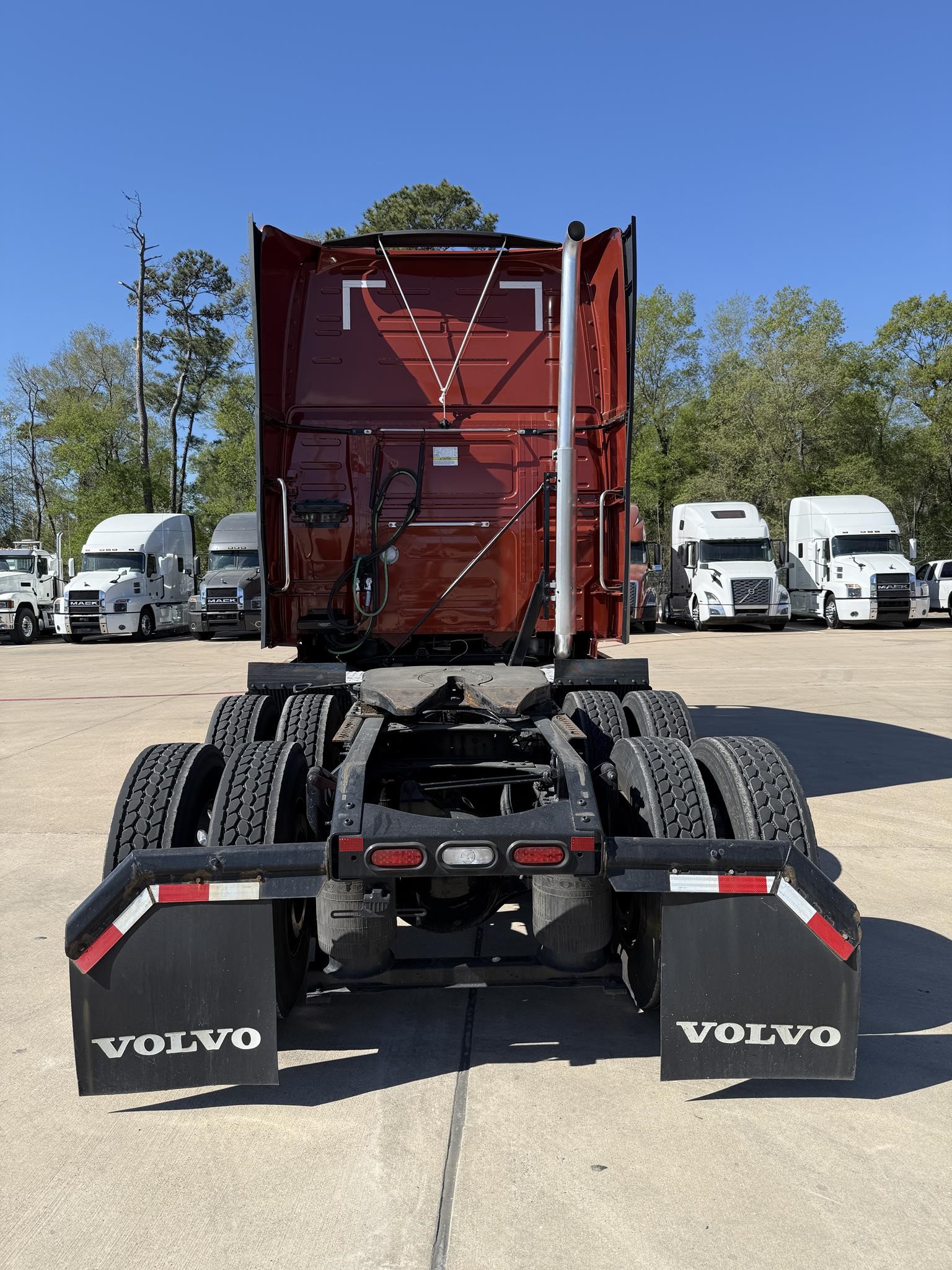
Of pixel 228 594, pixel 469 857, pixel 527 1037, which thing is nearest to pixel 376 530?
pixel 527 1037

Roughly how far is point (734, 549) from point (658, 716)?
2208 cm

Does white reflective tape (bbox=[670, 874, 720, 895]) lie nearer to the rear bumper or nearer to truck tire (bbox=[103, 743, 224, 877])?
truck tire (bbox=[103, 743, 224, 877])

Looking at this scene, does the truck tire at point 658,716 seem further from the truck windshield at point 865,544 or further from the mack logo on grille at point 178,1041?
the truck windshield at point 865,544

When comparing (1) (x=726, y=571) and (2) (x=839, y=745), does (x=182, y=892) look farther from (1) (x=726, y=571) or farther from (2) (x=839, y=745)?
(1) (x=726, y=571)

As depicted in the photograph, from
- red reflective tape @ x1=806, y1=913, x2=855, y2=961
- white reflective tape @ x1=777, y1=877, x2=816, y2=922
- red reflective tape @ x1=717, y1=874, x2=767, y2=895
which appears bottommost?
red reflective tape @ x1=806, y1=913, x2=855, y2=961

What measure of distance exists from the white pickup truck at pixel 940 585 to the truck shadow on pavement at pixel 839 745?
1927cm

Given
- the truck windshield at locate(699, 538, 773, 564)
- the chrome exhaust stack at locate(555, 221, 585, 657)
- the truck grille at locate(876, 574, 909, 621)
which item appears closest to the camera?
the chrome exhaust stack at locate(555, 221, 585, 657)

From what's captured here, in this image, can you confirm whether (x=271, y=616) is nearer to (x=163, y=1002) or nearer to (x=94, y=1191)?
(x=163, y=1002)

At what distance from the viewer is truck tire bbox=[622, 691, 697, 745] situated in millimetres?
5246

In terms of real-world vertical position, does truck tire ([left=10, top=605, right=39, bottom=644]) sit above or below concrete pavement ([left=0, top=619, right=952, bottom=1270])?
above

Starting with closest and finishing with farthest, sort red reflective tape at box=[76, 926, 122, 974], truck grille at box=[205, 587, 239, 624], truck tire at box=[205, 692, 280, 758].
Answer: red reflective tape at box=[76, 926, 122, 974], truck tire at box=[205, 692, 280, 758], truck grille at box=[205, 587, 239, 624]

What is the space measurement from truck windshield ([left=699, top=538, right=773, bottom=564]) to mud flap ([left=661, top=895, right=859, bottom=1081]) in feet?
79.2

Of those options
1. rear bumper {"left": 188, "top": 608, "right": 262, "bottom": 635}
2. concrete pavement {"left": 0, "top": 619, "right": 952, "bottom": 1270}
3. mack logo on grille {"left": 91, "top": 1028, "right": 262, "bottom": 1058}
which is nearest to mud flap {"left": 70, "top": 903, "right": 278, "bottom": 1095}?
mack logo on grille {"left": 91, "top": 1028, "right": 262, "bottom": 1058}

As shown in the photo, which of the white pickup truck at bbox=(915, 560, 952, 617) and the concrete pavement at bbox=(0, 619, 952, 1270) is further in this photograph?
the white pickup truck at bbox=(915, 560, 952, 617)
